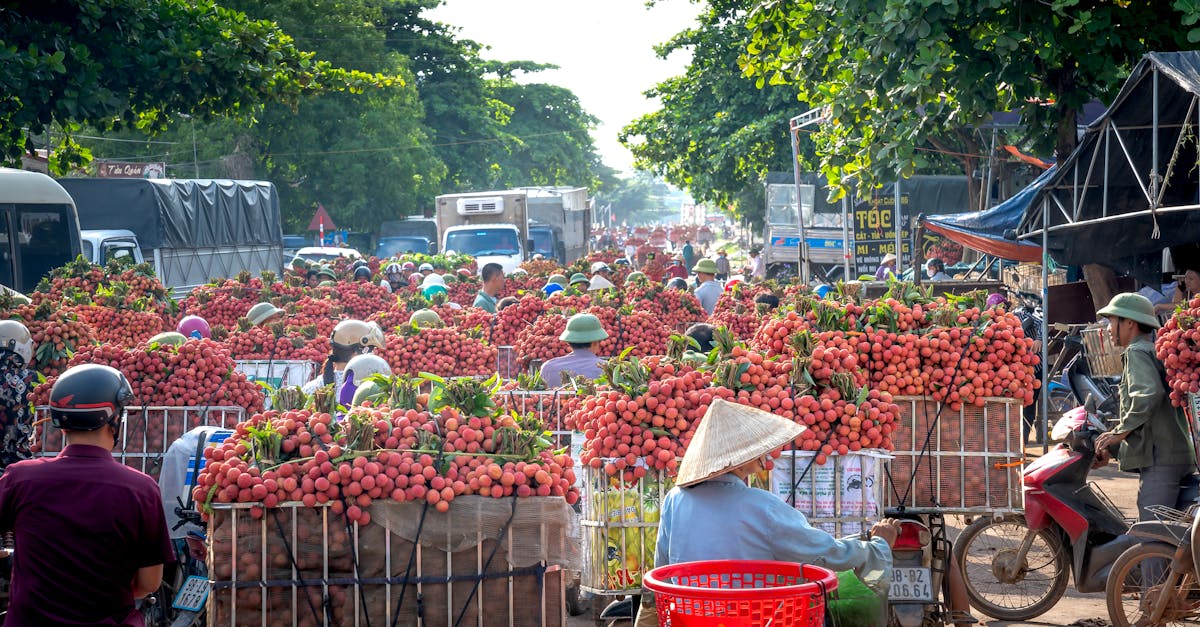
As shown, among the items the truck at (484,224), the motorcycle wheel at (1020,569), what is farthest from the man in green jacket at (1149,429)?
the truck at (484,224)

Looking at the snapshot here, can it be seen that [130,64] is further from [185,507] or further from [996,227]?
[185,507]

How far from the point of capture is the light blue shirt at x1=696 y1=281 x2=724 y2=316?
1596 cm

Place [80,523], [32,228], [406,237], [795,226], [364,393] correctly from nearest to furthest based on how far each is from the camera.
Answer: [80,523], [364,393], [32,228], [795,226], [406,237]

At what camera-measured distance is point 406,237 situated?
131 feet

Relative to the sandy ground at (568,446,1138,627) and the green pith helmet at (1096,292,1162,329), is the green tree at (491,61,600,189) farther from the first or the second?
the green pith helmet at (1096,292,1162,329)

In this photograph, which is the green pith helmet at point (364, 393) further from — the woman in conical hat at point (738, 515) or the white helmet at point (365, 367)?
the woman in conical hat at point (738, 515)

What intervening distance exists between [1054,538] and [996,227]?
8.11 m

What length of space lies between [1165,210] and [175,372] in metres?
7.67

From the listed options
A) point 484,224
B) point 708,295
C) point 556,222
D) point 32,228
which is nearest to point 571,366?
point 708,295

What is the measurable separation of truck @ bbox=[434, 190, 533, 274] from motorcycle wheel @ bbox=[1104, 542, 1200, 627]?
24427 mm

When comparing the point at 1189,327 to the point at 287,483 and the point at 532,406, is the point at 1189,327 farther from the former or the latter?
the point at 287,483

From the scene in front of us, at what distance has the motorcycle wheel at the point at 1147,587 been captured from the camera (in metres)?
6.89

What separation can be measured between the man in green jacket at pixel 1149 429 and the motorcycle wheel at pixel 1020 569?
580mm

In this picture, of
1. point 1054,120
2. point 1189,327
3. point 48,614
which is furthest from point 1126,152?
point 48,614
